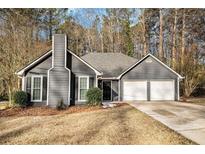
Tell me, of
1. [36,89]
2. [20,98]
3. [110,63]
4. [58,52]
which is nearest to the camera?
[20,98]

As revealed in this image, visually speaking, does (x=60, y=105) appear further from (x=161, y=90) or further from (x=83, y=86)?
(x=161, y=90)

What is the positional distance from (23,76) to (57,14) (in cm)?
2029

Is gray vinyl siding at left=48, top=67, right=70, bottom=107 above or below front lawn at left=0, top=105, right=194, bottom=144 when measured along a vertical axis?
above

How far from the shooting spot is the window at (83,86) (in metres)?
19.1

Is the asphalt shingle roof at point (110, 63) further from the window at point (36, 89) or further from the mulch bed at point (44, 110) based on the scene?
the mulch bed at point (44, 110)

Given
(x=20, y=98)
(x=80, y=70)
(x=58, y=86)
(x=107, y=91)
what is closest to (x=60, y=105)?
(x=58, y=86)

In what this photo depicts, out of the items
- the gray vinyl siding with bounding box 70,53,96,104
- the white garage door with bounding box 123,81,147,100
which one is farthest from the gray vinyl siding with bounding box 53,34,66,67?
the white garage door with bounding box 123,81,147,100

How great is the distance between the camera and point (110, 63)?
2561 centimetres

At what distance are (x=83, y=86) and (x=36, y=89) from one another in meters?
3.26

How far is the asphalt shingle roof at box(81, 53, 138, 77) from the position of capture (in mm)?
24266

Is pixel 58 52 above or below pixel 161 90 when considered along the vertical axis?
above

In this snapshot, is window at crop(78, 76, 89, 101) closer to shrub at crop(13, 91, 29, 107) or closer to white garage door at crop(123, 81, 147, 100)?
shrub at crop(13, 91, 29, 107)

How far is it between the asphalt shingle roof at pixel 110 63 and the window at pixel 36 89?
6579mm

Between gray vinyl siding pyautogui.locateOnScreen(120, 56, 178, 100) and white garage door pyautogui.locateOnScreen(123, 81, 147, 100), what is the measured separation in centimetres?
51
